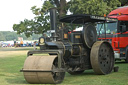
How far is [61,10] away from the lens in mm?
40750

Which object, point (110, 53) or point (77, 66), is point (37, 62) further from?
point (110, 53)

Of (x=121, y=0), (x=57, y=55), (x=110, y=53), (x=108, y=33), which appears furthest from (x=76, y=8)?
(x=57, y=55)

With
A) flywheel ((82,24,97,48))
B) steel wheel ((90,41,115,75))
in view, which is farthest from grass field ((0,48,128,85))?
flywheel ((82,24,97,48))

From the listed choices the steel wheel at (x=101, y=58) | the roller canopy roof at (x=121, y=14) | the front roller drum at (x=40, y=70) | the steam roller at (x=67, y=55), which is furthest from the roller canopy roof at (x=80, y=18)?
the roller canopy roof at (x=121, y=14)

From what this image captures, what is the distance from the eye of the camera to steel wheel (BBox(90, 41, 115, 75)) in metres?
9.25

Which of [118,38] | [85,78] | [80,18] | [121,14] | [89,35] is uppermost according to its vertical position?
[121,14]

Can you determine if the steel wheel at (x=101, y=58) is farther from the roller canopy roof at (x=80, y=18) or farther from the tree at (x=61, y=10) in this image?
the tree at (x=61, y=10)

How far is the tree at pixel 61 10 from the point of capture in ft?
111

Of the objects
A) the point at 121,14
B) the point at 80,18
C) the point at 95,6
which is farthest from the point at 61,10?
the point at 80,18

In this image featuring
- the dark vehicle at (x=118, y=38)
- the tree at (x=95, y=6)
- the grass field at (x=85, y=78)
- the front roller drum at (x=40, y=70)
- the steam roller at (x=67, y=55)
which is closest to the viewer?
the front roller drum at (x=40, y=70)

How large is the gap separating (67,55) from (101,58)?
1.41m

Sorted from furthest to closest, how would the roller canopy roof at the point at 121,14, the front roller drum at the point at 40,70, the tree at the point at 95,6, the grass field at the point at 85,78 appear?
the tree at the point at 95,6 < the roller canopy roof at the point at 121,14 < the grass field at the point at 85,78 < the front roller drum at the point at 40,70

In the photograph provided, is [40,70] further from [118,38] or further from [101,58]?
[118,38]

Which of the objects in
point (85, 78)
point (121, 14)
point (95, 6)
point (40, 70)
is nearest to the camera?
point (40, 70)
